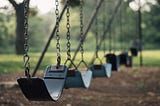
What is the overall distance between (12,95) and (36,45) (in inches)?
1368

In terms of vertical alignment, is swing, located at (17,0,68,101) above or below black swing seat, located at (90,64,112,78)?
above

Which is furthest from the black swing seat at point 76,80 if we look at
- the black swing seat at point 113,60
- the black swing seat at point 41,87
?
the black swing seat at point 113,60

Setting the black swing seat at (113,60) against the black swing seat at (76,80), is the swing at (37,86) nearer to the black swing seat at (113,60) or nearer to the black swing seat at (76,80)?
the black swing seat at (76,80)

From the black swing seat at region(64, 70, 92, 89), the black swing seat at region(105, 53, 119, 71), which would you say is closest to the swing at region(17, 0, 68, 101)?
the black swing seat at region(64, 70, 92, 89)

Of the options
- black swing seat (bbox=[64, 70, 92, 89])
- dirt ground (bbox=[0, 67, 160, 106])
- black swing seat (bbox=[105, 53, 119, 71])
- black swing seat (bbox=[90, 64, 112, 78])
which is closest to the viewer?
black swing seat (bbox=[64, 70, 92, 89])

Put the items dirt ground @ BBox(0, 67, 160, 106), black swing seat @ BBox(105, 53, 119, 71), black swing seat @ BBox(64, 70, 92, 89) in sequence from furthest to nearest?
black swing seat @ BBox(105, 53, 119, 71) < dirt ground @ BBox(0, 67, 160, 106) < black swing seat @ BBox(64, 70, 92, 89)

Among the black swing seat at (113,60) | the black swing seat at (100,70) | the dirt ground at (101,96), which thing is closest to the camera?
the black swing seat at (100,70)

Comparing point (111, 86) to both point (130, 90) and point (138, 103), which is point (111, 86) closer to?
point (130, 90)

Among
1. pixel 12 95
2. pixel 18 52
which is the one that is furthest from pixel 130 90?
pixel 18 52

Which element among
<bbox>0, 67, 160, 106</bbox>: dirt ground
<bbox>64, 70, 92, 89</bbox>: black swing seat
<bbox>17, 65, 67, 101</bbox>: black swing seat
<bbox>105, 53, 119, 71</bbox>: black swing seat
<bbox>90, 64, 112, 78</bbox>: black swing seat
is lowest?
<bbox>0, 67, 160, 106</bbox>: dirt ground

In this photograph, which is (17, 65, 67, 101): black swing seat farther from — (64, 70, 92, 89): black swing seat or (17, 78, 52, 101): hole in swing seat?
(64, 70, 92, 89): black swing seat

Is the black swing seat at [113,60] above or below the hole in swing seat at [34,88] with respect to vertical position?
below

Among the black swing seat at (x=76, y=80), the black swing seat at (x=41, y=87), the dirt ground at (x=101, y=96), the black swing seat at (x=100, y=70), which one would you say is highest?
the black swing seat at (x=41, y=87)

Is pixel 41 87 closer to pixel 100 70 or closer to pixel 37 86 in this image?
pixel 37 86
